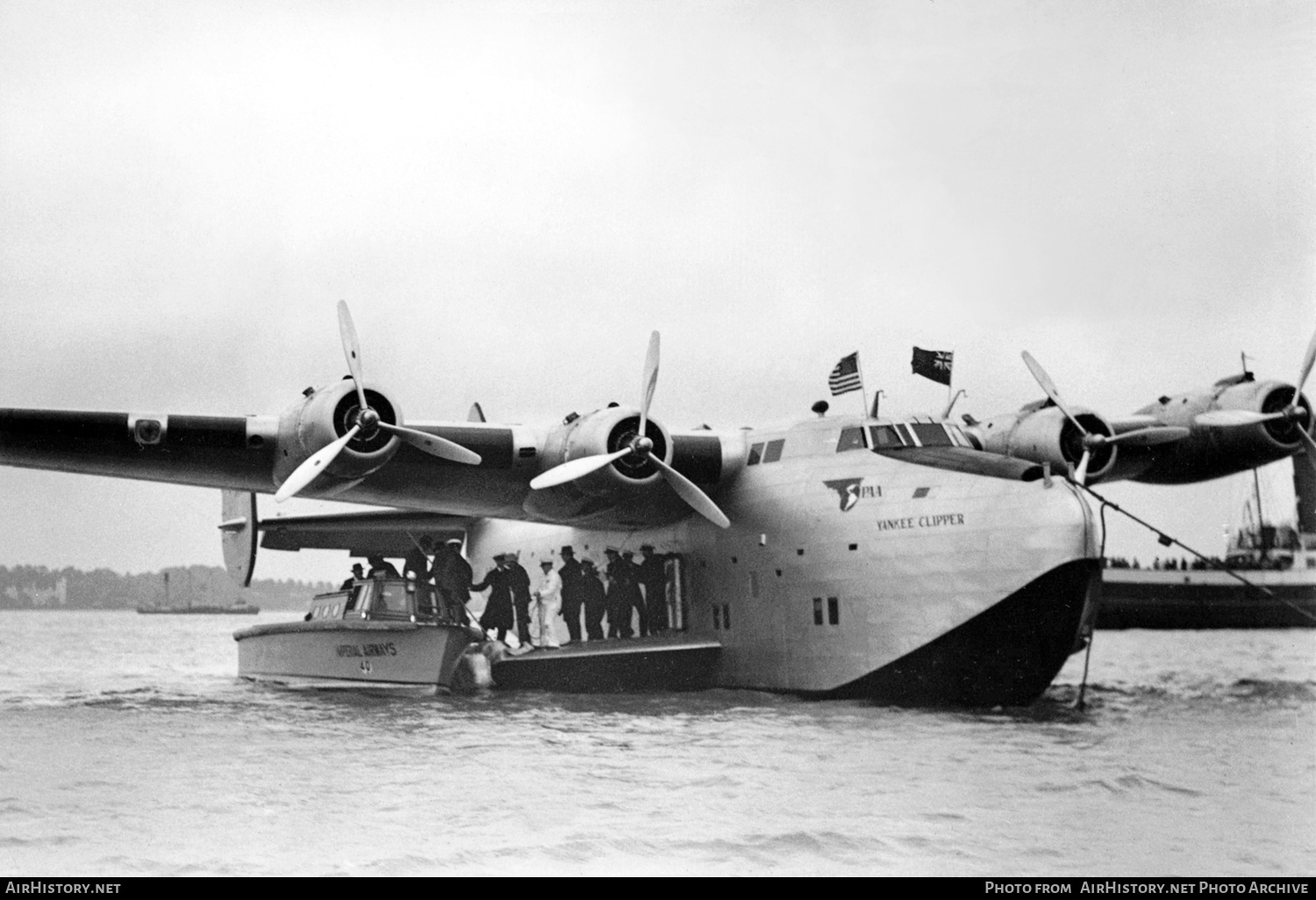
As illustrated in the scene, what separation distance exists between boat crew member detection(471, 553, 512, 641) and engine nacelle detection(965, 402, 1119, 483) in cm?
568

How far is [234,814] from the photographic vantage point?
8.00m

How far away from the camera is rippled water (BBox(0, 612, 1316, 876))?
24.0ft

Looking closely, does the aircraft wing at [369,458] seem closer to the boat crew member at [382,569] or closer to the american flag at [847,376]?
the boat crew member at [382,569]

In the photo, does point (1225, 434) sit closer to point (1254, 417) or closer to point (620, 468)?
point (1254, 417)

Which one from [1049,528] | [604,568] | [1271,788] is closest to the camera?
[1271,788]

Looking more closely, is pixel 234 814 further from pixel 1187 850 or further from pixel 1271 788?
pixel 1271 788

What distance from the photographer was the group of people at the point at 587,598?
14484mm

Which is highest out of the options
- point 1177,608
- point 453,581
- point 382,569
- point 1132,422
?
point 1132,422

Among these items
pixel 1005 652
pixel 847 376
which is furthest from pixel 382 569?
pixel 1005 652

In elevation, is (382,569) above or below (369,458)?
below

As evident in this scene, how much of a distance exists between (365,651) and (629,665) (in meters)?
3.05

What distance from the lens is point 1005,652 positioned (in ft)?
38.4
